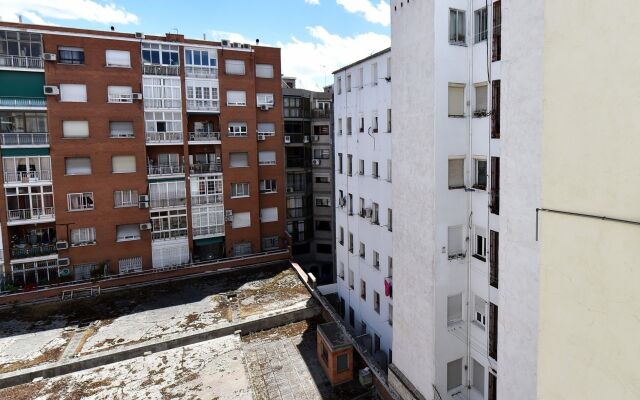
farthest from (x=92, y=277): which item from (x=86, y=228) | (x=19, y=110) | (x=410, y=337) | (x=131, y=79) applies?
(x=410, y=337)

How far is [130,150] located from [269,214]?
1233 centimetres

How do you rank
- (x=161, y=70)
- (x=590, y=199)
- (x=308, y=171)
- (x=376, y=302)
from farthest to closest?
(x=308, y=171) < (x=161, y=70) < (x=376, y=302) < (x=590, y=199)

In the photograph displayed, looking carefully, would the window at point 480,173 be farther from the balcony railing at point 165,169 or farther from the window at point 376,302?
the balcony railing at point 165,169

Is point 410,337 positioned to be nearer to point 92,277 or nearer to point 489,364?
point 489,364

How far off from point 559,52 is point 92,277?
109ft

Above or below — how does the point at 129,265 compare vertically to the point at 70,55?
below

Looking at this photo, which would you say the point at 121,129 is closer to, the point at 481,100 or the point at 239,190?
the point at 239,190

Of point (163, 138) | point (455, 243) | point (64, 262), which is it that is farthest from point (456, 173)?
point (64, 262)

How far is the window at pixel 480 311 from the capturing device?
1429cm

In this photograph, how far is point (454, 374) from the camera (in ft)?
49.6

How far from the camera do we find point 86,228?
2969 cm

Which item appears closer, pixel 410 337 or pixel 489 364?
pixel 489 364

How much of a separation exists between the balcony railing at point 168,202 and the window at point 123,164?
2.89m

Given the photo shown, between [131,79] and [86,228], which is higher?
[131,79]
